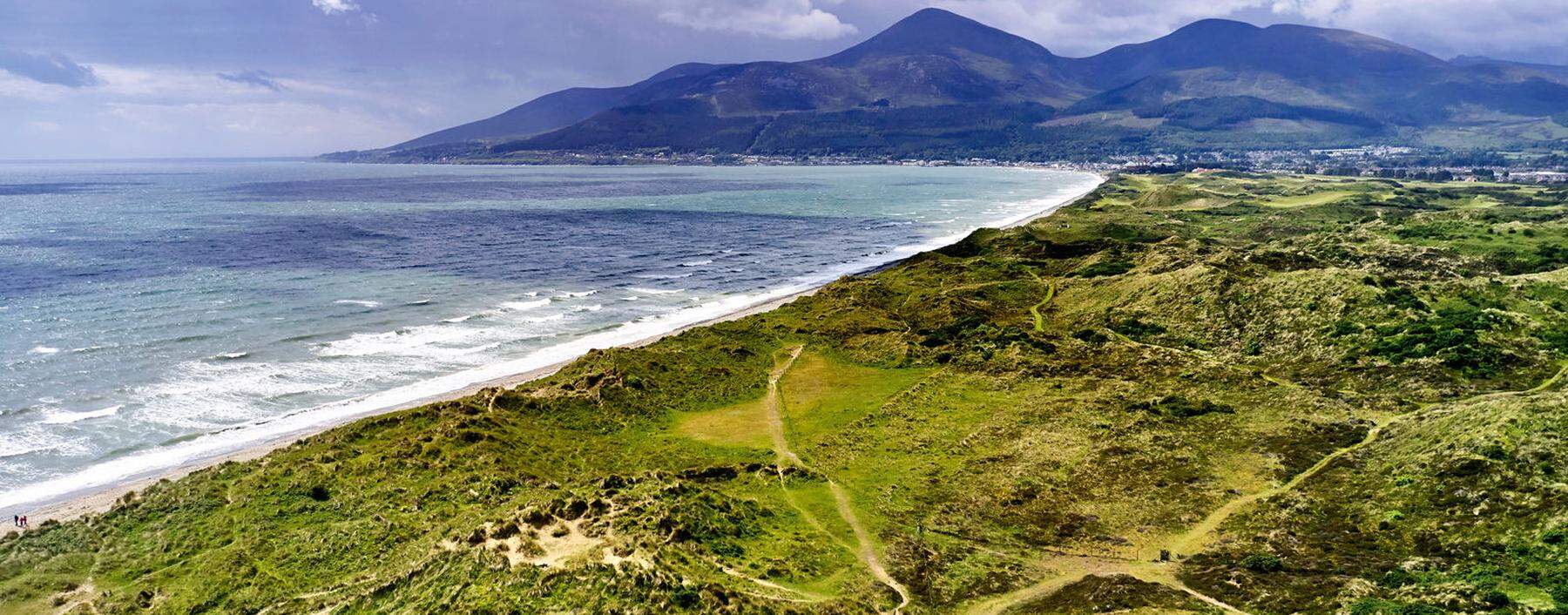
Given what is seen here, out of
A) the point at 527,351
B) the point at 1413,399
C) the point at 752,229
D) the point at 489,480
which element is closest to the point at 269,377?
the point at 527,351

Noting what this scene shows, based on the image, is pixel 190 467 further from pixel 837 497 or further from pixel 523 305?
pixel 523 305

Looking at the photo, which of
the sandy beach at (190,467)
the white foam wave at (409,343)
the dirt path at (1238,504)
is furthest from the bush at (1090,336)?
the white foam wave at (409,343)

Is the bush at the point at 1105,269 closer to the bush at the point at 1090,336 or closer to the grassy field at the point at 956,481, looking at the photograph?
the grassy field at the point at 956,481

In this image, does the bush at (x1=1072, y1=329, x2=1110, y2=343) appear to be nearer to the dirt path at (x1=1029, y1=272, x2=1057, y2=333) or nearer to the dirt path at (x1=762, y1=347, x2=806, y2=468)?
the dirt path at (x1=1029, y1=272, x2=1057, y2=333)

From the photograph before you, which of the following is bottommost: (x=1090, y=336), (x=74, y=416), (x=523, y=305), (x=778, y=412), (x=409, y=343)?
(x=778, y=412)

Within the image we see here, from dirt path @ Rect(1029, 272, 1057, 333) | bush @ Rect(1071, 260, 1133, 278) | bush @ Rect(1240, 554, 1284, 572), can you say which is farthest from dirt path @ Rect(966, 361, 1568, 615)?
bush @ Rect(1071, 260, 1133, 278)

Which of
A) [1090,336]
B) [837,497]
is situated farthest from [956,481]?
[1090,336]
